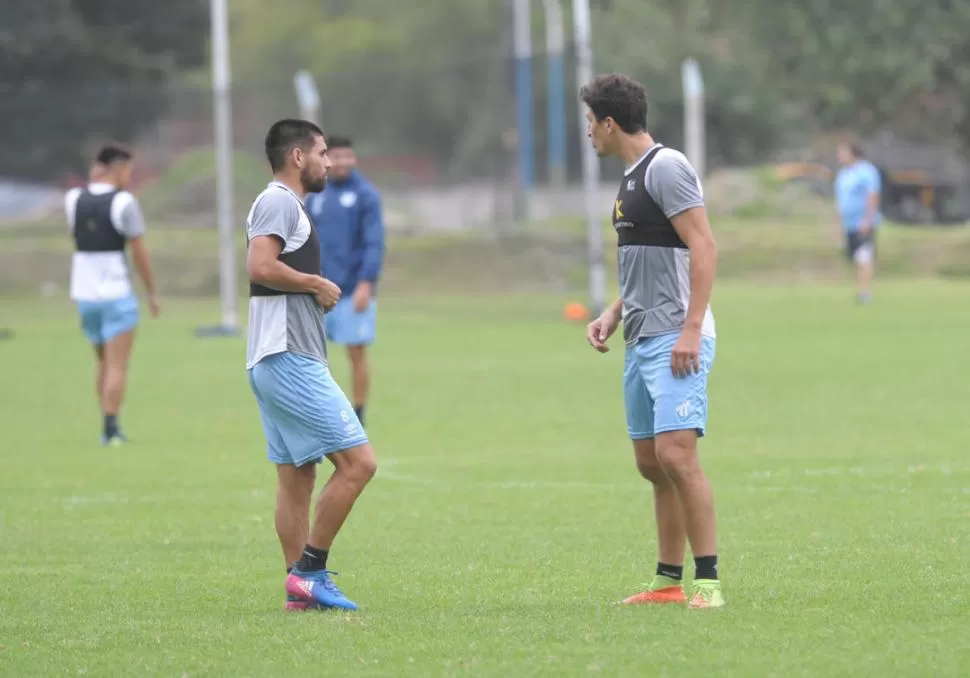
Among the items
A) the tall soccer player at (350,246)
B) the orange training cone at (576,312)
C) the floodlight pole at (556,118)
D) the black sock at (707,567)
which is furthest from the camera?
the floodlight pole at (556,118)

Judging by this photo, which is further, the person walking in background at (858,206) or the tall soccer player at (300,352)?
the person walking in background at (858,206)

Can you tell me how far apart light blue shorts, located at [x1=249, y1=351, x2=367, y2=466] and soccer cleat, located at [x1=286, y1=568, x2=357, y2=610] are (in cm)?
50

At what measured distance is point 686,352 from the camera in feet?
Answer: 24.1

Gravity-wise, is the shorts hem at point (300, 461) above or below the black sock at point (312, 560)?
above

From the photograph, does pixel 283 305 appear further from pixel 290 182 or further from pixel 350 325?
pixel 350 325

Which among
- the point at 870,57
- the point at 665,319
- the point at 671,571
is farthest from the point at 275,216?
the point at 870,57

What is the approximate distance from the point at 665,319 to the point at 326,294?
1.46 m

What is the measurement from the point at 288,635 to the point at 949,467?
5.88m

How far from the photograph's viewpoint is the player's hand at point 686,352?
734 cm

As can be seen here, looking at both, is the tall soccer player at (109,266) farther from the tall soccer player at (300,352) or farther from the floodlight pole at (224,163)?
the floodlight pole at (224,163)

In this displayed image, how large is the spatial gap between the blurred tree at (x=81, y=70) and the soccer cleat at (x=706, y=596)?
2392 cm

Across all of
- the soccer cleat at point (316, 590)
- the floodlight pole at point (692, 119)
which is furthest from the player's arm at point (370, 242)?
the floodlight pole at point (692, 119)

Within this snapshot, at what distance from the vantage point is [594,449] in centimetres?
1345

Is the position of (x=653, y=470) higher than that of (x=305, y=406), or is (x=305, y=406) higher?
(x=305, y=406)
